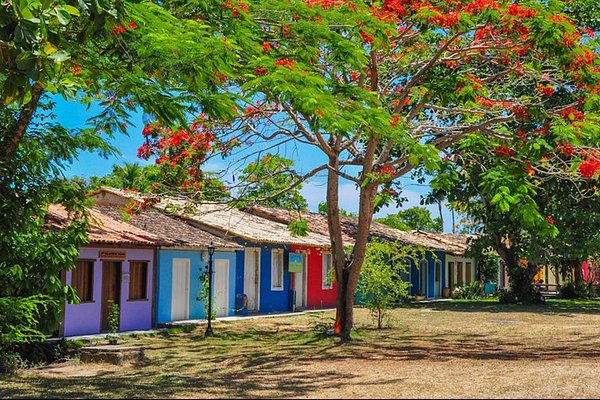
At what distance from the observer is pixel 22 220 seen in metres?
13.4

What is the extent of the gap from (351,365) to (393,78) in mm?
7617

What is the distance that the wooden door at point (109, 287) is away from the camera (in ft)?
68.6

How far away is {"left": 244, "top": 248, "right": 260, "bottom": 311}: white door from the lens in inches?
1142

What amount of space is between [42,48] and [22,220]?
7.54 meters

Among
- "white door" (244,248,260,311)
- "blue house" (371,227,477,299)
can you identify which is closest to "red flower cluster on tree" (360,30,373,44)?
"white door" (244,248,260,311)

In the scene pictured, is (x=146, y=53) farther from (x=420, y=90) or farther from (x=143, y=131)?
(x=420, y=90)

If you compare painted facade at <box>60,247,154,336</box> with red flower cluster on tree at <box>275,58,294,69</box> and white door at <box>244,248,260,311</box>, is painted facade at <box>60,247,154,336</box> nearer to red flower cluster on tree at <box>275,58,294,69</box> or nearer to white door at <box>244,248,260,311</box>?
white door at <box>244,248,260,311</box>

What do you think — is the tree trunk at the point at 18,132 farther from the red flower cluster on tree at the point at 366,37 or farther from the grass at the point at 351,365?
the red flower cluster on tree at the point at 366,37

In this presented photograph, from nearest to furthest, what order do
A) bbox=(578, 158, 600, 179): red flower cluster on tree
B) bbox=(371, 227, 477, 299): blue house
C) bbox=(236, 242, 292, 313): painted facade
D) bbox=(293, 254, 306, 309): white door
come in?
1. bbox=(578, 158, 600, 179): red flower cluster on tree
2. bbox=(236, 242, 292, 313): painted facade
3. bbox=(293, 254, 306, 309): white door
4. bbox=(371, 227, 477, 299): blue house

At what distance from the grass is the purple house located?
1.36 meters

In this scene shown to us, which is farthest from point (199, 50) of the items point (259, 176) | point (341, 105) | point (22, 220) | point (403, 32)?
point (259, 176)

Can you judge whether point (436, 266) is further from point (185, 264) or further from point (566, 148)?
point (566, 148)

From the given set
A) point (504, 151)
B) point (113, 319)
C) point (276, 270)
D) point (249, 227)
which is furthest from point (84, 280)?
point (276, 270)

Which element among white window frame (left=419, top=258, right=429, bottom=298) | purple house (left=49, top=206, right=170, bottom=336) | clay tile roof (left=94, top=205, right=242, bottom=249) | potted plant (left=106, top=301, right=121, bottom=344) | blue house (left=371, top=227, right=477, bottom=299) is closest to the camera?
purple house (left=49, top=206, right=170, bottom=336)
